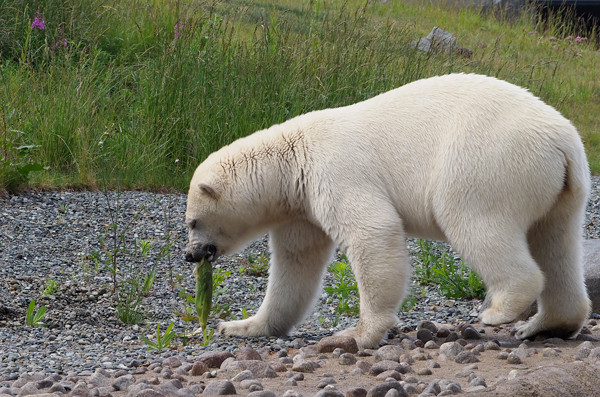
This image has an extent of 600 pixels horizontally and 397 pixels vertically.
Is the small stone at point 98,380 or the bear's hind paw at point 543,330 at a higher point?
the bear's hind paw at point 543,330

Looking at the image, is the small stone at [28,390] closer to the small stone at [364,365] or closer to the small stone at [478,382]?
the small stone at [364,365]

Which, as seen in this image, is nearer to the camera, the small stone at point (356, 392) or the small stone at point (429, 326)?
the small stone at point (356, 392)

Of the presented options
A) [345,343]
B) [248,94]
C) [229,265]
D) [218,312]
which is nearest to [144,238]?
[229,265]

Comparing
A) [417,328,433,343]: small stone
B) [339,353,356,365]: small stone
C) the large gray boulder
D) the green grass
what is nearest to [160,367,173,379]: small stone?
[339,353,356,365]: small stone

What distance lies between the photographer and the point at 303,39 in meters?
9.51

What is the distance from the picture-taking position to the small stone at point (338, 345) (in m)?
4.25

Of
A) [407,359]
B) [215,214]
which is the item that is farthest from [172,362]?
[407,359]

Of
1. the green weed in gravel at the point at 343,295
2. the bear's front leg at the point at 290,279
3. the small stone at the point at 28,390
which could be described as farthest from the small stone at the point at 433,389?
the green weed in gravel at the point at 343,295

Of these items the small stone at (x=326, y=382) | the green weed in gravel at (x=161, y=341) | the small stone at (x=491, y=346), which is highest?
the small stone at (x=326, y=382)

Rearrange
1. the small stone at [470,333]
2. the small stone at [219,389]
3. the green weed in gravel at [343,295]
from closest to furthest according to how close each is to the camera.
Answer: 1. the small stone at [219,389]
2. the small stone at [470,333]
3. the green weed in gravel at [343,295]

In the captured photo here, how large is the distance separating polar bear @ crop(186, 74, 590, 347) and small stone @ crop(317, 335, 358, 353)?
3.8 inches

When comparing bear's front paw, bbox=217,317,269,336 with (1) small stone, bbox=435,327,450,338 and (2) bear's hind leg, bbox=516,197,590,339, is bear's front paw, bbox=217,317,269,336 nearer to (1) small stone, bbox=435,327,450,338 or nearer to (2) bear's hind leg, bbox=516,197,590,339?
(1) small stone, bbox=435,327,450,338

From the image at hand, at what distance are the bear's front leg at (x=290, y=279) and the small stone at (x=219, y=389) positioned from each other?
4.74 ft

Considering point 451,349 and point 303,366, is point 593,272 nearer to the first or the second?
point 451,349
